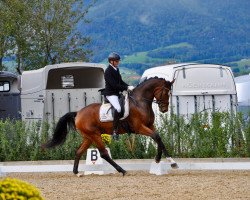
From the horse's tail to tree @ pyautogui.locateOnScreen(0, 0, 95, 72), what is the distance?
88.0 feet

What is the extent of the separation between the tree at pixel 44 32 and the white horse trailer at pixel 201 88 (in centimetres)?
2151

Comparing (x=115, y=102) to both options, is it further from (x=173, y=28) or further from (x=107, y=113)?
(x=173, y=28)

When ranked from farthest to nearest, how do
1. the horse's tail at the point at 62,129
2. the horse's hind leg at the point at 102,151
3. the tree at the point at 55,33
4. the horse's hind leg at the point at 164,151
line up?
1. the tree at the point at 55,33
2. the horse's tail at the point at 62,129
3. the horse's hind leg at the point at 102,151
4. the horse's hind leg at the point at 164,151

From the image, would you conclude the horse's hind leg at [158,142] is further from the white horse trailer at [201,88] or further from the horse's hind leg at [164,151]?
the white horse trailer at [201,88]

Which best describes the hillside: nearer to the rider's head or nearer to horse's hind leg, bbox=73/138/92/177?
horse's hind leg, bbox=73/138/92/177

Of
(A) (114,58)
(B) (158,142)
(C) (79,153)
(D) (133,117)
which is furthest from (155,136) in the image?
(A) (114,58)

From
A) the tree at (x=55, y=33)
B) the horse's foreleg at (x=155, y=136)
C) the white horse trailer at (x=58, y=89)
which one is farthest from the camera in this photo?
the tree at (x=55, y=33)

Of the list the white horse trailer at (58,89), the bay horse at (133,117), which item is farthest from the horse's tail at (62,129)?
the white horse trailer at (58,89)

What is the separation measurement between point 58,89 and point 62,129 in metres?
9.87

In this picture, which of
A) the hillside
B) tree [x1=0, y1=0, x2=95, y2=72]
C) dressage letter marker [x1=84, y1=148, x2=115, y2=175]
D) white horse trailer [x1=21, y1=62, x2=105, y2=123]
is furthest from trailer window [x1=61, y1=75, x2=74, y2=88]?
the hillside

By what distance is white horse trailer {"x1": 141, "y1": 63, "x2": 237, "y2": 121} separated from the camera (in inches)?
973

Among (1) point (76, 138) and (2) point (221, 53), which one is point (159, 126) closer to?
(1) point (76, 138)

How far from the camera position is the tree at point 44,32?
151ft

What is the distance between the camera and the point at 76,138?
69.4 feet
